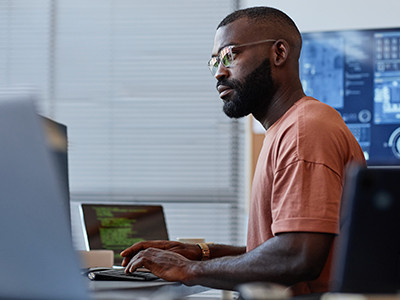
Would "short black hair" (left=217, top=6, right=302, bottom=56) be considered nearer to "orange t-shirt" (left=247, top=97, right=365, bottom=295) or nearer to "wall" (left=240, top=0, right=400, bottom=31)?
"orange t-shirt" (left=247, top=97, right=365, bottom=295)

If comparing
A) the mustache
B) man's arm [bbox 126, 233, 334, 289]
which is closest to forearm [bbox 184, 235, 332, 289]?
man's arm [bbox 126, 233, 334, 289]

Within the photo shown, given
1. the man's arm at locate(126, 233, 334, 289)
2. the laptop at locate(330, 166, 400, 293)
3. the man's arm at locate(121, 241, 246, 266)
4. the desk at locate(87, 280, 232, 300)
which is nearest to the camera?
the laptop at locate(330, 166, 400, 293)

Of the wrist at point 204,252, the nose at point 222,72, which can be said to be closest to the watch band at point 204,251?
the wrist at point 204,252

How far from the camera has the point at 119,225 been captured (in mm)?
2012

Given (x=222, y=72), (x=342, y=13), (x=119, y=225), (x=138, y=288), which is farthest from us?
(x=342, y=13)

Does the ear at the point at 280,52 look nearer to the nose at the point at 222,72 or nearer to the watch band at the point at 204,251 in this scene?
the nose at the point at 222,72

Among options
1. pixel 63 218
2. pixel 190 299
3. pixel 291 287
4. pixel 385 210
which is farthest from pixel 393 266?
pixel 190 299

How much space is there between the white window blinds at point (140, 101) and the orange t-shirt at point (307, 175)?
1651 millimetres

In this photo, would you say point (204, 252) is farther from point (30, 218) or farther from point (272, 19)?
point (30, 218)

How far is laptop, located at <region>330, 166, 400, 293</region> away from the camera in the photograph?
693 millimetres

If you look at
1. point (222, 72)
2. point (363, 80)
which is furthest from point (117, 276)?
point (363, 80)

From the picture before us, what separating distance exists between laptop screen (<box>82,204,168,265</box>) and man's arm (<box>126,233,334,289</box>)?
575mm

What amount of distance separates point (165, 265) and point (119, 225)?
2.31 feet

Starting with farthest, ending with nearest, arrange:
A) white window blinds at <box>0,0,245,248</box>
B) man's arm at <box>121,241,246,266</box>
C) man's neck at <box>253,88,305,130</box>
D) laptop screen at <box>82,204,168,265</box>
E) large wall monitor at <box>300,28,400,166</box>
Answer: white window blinds at <box>0,0,245,248</box>
large wall monitor at <box>300,28,400,166</box>
laptop screen at <box>82,204,168,265</box>
man's neck at <box>253,88,305,130</box>
man's arm at <box>121,241,246,266</box>
